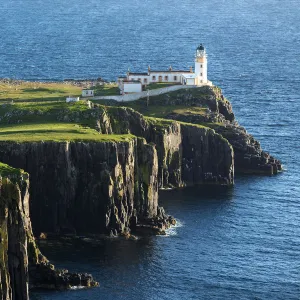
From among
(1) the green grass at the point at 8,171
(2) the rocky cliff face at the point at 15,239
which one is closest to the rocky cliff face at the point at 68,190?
(1) the green grass at the point at 8,171

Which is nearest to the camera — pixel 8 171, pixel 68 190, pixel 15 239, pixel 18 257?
pixel 18 257

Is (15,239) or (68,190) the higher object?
(68,190)

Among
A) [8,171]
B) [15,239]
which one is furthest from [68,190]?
[15,239]

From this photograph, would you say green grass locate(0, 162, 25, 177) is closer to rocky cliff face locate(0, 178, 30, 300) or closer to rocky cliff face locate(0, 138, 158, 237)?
rocky cliff face locate(0, 178, 30, 300)

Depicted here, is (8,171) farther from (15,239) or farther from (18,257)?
(18,257)

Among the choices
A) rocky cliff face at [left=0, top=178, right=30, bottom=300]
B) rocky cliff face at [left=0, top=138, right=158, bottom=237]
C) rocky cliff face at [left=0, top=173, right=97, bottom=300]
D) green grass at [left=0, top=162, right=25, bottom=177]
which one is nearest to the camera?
rocky cliff face at [left=0, top=173, right=97, bottom=300]

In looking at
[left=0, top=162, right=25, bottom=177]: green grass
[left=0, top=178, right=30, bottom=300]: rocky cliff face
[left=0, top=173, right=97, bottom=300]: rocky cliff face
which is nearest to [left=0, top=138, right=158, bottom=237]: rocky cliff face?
[left=0, top=162, right=25, bottom=177]: green grass

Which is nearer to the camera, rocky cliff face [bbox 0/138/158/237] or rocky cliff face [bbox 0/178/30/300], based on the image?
rocky cliff face [bbox 0/178/30/300]

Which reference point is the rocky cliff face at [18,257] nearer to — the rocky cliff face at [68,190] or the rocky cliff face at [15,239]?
the rocky cliff face at [15,239]
